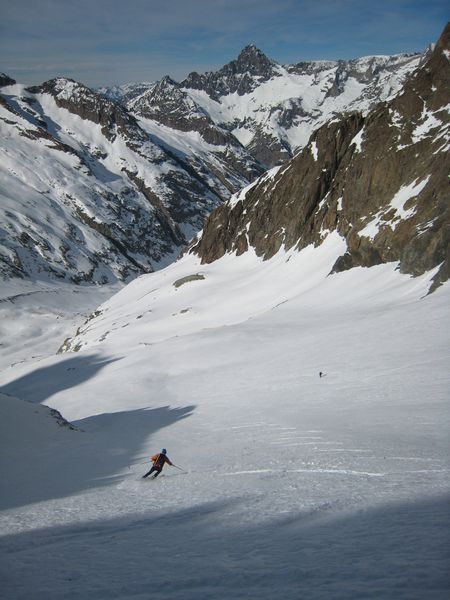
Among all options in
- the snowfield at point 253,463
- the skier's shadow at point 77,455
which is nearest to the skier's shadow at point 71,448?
the skier's shadow at point 77,455

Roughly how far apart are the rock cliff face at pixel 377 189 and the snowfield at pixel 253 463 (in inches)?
134

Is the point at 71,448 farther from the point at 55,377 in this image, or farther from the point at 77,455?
the point at 55,377

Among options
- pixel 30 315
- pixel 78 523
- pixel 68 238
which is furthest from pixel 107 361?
pixel 68 238

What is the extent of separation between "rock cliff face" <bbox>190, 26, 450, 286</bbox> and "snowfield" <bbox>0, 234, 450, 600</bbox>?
341 cm

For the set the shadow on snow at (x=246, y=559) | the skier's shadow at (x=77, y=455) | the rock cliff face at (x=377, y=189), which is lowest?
the skier's shadow at (x=77, y=455)

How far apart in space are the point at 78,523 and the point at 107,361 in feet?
112

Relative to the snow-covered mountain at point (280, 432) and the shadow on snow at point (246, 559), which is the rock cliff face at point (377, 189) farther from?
the shadow on snow at point (246, 559)

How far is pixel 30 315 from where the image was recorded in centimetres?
12369

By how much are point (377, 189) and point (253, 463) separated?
45.7 m

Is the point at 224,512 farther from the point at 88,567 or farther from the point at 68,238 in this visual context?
the point at 68,238

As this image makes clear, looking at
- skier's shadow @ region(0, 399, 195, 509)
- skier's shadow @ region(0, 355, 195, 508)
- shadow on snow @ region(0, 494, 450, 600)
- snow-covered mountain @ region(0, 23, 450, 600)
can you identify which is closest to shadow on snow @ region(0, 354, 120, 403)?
snow-covered mountain @ region(0, 23, 450, 600)

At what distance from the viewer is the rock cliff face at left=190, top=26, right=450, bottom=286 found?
42.0 m

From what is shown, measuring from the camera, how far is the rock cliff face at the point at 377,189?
42031mm

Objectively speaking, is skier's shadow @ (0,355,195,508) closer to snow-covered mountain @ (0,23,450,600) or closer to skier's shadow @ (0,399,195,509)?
skier's shadow @ (0,399,195,509)
